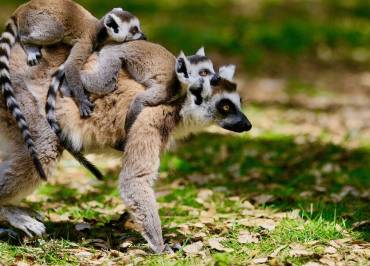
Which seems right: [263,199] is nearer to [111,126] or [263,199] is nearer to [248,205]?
[248,205]

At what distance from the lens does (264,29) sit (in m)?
16.2

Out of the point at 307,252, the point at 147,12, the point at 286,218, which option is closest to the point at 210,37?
the point at 147,12

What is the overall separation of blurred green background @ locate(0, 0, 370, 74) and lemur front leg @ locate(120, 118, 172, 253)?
864cm

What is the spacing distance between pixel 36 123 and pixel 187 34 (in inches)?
396

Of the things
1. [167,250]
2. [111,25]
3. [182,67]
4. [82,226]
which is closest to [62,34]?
[111,25]

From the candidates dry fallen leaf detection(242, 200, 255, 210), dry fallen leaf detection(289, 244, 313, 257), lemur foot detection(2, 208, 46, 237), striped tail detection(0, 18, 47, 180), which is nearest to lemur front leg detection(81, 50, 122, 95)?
striped tail detection(0, 18, 47, 180)

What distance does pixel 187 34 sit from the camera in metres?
15.4

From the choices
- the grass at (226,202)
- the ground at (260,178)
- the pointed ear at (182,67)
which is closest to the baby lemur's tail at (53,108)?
the ground at (260,178)

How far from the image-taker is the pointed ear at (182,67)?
5699 millimetres

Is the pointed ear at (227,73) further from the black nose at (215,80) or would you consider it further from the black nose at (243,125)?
the black nose at (243,125)

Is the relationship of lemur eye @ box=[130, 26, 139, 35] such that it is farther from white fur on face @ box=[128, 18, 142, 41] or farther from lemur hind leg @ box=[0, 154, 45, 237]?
lemur hind leg @ box=[0, 154, 45, 237]

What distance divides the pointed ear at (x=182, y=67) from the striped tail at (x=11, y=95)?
130 cm

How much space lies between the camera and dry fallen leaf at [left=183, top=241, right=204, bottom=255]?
5422 millimetres

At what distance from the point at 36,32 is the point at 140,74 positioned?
3.03ft
